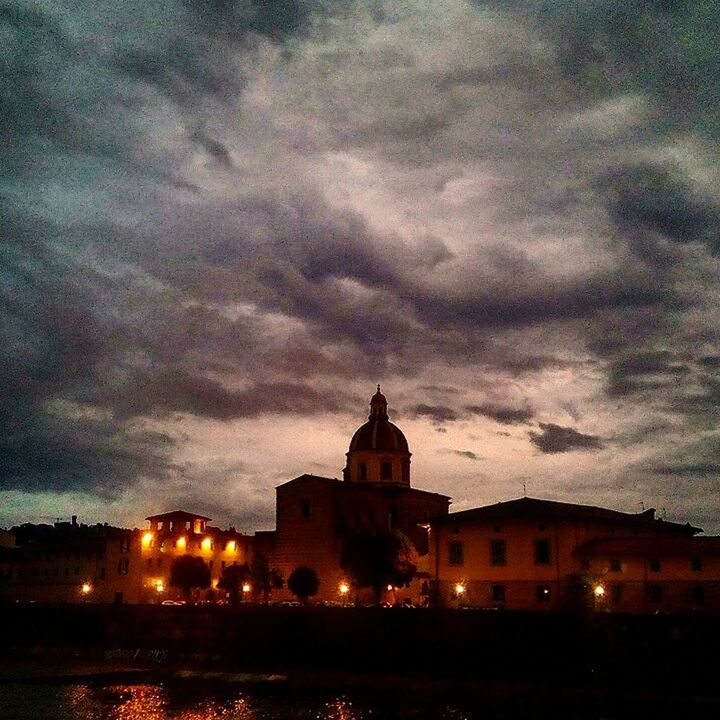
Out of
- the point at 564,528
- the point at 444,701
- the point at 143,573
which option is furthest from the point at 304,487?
the point at 444,701

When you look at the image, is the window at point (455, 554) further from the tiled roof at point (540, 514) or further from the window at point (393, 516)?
the window at point (393, 516)

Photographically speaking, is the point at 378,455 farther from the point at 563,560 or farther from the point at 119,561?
the point at 563,560

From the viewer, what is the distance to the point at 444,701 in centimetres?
4944

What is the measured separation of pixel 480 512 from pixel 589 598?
14.7 metres

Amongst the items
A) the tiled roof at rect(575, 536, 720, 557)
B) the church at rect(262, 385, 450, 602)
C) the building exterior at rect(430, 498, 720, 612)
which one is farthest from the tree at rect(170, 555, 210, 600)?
the tiled roof at rect(575, 536, 720, 557)

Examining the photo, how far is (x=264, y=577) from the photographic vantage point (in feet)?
279

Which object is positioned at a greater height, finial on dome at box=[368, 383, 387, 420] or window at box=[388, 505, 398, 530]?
finial on dome at box=[368, 383, 387, 420]

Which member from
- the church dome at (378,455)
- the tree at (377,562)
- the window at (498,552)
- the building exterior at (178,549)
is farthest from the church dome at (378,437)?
the window at (498,552)

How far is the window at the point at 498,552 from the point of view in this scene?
6969 cm

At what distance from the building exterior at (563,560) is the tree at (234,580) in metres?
24.1

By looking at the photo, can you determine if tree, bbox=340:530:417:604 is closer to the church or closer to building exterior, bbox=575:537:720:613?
the church

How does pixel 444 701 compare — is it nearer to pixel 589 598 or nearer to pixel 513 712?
pixel 513 712

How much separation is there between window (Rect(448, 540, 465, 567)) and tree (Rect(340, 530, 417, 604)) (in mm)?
6357

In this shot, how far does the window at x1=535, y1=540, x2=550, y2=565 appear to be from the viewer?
226 feet
